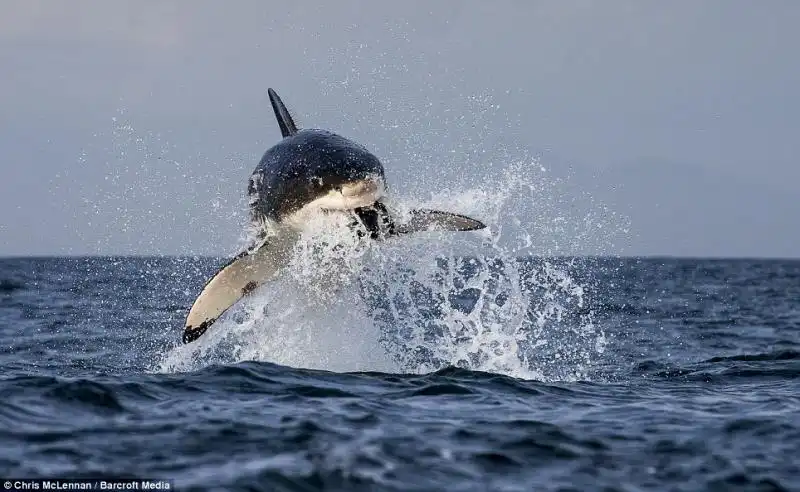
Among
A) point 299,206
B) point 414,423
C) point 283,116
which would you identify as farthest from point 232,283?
point 414,423

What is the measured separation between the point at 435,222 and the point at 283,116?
4042 mm

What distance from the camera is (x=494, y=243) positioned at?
1406cm

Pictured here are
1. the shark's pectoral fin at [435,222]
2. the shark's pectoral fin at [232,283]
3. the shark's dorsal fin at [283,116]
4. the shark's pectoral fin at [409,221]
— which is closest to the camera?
the shark's pectoral fin at [409,221]

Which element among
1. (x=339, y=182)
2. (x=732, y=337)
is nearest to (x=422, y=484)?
(x=339, y=182)

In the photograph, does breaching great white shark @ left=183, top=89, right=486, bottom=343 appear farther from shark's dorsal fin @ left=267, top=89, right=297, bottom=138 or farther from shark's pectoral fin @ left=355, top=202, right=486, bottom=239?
shark's dorsal fin @ left=267, top=89, right=297, bottom=138

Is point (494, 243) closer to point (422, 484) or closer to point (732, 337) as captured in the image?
point (422, 484)

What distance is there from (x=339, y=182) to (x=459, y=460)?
15.7 ft

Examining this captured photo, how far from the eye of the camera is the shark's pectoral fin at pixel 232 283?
42.7ft

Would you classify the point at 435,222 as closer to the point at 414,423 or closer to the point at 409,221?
the point at 409,221

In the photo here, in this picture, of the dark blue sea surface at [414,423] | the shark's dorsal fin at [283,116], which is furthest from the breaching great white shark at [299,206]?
the shark's dorsal fin at [283,116]

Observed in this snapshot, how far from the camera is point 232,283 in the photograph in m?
13.4

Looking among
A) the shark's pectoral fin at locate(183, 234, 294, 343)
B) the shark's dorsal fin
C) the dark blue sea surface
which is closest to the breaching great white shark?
the shark's pectoral fin at locate(183, 234, 294, 343)

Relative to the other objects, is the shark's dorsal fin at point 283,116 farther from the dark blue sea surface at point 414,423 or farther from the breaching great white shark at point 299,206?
the dark blue sea surface at point 414,423

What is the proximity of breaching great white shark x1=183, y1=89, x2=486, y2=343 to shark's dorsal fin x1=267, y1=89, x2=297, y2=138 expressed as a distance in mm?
2428
